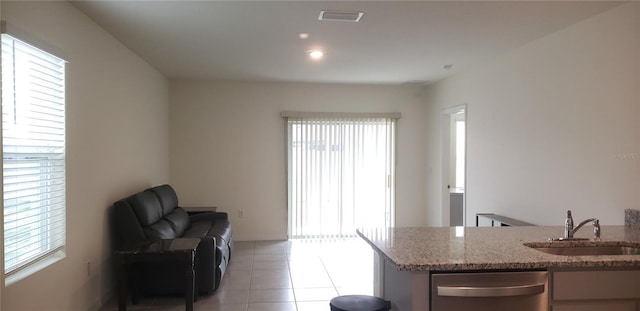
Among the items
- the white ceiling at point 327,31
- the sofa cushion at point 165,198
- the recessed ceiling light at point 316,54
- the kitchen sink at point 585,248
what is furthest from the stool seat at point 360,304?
the sofa cushion at point 165,198

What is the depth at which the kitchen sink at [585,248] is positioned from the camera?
2.28 m

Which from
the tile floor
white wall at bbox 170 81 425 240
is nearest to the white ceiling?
white wall at bbox 170 81 425 240

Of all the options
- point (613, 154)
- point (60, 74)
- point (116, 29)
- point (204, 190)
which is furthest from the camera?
point (204, 190)

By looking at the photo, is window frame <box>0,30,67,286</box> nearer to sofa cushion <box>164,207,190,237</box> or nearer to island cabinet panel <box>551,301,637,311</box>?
sofa cushion <box>164,207,190,237</box>

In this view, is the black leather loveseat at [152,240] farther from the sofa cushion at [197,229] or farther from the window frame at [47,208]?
the window frame at [47,208]

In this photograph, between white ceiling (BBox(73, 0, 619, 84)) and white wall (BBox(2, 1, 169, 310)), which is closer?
white wall (BBox(2, 1, 169, 310))

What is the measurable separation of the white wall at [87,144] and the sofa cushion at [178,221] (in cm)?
51

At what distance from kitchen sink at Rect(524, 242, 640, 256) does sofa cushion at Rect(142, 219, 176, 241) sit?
3080mm

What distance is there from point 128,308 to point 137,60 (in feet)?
8.53

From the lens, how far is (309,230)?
6.45 meters

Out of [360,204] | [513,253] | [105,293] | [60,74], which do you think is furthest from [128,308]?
[360,204]

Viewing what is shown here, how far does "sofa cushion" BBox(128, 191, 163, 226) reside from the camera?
12.4 feet

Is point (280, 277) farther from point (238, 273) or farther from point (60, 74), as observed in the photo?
point (60, 74)

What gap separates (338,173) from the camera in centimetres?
648
